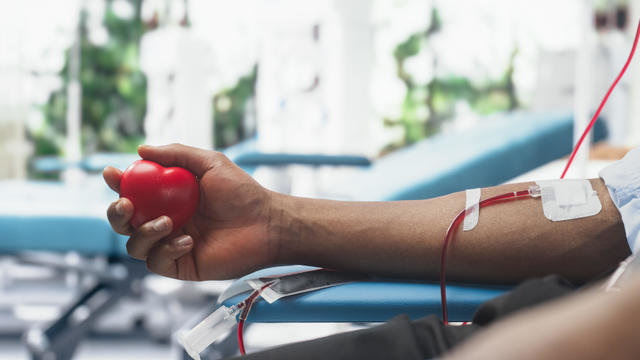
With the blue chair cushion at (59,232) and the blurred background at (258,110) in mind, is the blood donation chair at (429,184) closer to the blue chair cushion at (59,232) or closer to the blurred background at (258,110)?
the blurred background at (258,110)

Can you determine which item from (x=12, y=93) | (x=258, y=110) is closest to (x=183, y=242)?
(x=258, y=110)

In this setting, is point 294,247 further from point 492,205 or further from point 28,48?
point 28,48

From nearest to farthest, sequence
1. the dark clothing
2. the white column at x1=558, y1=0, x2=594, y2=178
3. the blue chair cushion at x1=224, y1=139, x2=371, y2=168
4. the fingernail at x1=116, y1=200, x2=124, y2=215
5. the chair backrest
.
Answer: the dark clothing, the fingernail at x1=116, y1=200, x2=124, y2=215, the chair backrest, the white column at x1=558, y1=0, x2=594, y2=178, the blue chair cushion at x1=224, y1=139, x2=371, y2=168

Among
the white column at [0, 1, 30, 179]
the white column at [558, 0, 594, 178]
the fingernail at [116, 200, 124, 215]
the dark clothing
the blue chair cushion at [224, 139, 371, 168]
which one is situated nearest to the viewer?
the dark clothing

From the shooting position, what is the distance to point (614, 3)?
533cm

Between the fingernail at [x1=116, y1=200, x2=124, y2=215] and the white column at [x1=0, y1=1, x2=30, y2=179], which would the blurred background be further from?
the fingernail at [x1=116, y1=200, x2=124, y2=215]

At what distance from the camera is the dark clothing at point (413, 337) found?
47 cm

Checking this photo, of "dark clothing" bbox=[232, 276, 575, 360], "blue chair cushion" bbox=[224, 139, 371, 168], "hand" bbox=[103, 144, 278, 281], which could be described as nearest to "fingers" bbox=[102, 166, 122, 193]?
"hand" bbox=[103, 144, 278, 281]

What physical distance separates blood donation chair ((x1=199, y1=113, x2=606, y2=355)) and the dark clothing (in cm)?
17

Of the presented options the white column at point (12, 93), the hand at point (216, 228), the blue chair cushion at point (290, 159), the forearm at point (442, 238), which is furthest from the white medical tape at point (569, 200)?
the white column at point (12, 93)

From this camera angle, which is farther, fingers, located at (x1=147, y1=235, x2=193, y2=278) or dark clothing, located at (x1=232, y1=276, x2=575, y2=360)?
fingers, located at (x1=147, y1=235, x2=193, y2=278)

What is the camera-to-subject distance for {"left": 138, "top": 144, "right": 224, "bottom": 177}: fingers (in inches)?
29.0

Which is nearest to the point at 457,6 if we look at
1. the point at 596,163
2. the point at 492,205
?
the point at 596,163

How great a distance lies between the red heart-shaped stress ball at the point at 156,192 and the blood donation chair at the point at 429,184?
14cm
